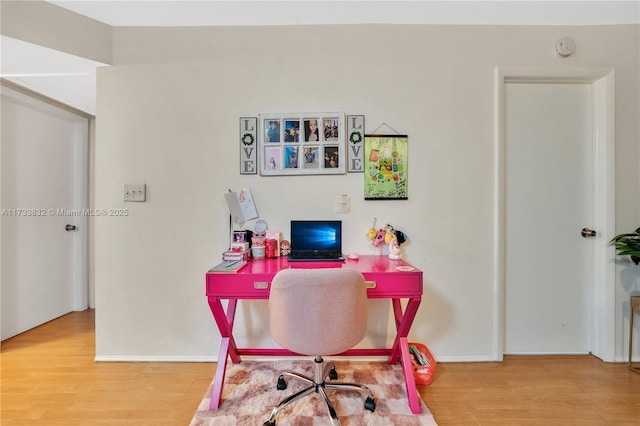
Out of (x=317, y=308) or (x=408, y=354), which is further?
(x=408, y=354)

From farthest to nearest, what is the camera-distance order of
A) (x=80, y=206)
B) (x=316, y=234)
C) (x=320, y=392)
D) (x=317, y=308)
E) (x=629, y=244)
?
1. (x=80, y=206)
2. (x=316, y=234)
3. (x=629, y=244)
4. (x=320, y=392)
5. (x=317, y=308)

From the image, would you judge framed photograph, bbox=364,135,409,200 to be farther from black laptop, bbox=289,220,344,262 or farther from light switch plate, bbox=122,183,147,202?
light switch plate, bbox=122,183,147,202

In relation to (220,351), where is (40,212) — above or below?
above

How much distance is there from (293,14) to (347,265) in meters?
1.75

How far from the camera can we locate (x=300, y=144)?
77.4 inches

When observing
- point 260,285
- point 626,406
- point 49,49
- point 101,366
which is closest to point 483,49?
point 260,285

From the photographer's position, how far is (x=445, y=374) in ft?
5.93

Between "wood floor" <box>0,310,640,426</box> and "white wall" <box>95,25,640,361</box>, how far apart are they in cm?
18

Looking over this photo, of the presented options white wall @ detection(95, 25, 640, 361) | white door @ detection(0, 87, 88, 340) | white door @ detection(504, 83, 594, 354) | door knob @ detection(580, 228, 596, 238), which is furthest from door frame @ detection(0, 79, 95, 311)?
door knob @ detection(580, 228, 596, 238)

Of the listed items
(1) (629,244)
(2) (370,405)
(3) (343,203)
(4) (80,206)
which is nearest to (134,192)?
Answer: (4) (80,206)

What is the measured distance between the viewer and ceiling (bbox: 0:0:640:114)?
69.9 inches

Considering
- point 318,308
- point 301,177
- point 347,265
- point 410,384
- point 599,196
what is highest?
point 301,177

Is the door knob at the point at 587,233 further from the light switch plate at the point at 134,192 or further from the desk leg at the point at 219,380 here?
the light switch plate at the point at 134,192

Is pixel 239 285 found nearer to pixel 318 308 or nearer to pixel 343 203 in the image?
pixel 318 308
